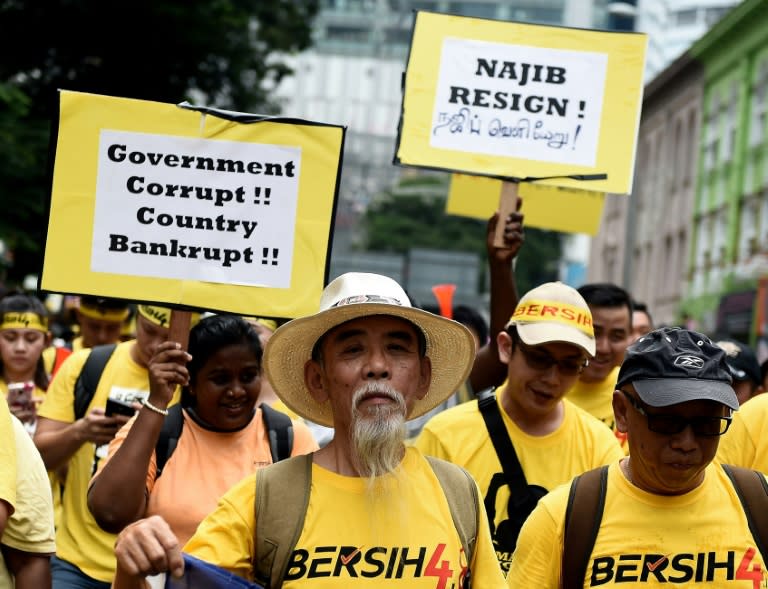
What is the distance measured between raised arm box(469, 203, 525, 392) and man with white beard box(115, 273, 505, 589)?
2283 mm

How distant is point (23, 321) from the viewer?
804cm

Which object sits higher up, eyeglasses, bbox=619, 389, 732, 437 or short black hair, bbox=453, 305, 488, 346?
short black hair, bbox=453, 305, 488, 346

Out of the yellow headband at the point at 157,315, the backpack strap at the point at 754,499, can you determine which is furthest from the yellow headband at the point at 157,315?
the backpack strap at the point at 754,499

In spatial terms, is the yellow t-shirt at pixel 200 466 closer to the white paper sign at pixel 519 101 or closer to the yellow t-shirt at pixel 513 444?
the yellow t-shirt at pixel 513 444

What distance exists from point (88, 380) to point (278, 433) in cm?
146

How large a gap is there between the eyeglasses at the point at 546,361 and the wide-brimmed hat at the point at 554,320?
39 millimetres

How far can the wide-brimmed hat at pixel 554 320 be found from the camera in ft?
17.4

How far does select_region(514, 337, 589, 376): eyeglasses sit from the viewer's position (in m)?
5.29

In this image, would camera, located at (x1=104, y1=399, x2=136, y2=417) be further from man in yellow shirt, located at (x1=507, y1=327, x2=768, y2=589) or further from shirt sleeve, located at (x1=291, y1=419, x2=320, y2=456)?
man in yellow shirt, located at (x1=507, y1=327, x2=768, y2=589)

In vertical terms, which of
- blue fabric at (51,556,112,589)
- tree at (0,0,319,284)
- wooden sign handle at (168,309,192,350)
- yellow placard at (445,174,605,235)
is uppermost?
tree at (0,0,319,284)

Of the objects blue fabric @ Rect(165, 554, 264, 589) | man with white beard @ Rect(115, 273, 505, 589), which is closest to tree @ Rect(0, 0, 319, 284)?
man with white beard @ Rect(115, 273, 505, 589)

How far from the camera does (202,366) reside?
4.96 metres

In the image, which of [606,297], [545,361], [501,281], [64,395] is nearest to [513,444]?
[545,361]

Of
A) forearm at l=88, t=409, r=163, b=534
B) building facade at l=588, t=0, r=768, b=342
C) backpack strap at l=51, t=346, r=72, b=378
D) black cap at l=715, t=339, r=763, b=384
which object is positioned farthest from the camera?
building facade at l=588, t=0, r=768, b=342
